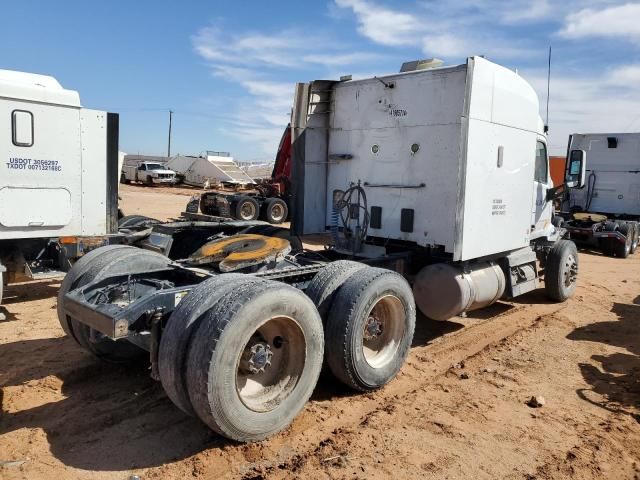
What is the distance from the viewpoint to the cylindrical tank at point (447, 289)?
6.41 meters

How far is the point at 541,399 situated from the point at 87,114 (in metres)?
6.94

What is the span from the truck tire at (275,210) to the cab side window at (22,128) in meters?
12.6

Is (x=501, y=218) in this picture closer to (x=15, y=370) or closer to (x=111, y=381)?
(x=111, y=381)

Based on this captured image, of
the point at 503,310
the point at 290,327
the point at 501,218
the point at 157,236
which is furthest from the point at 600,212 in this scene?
the point at 290,327

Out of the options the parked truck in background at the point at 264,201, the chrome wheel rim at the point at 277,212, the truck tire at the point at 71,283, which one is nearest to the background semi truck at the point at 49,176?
the truck tire at the point at 71,283

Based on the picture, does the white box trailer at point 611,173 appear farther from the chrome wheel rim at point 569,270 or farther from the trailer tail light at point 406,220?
the trailer tail light at point 406,220

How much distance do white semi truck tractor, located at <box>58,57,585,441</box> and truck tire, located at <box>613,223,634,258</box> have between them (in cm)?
715

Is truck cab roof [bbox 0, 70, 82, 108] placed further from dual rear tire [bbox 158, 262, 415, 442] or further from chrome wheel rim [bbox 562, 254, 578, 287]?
chrome wheel rim [bbox 562, 254, 578, 287]

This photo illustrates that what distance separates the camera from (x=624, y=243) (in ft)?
48.8

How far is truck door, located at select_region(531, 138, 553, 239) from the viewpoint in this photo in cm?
797

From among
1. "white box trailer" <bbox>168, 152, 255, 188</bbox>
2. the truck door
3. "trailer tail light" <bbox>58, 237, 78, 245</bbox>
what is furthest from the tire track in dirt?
"white box trailer" <bbox>168, 152, 255, 188</bbox>

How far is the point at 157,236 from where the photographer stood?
785 cm

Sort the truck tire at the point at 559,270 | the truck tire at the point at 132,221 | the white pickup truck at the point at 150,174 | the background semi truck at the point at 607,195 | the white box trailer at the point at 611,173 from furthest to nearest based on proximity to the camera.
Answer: the white pickup truck at the point at 150,174 → the white box trailer at the point at 611,173 → the background semi truck at the point at 607,195 → the truck tire at the point at 132,221 → the truck tire at the point at 559,270

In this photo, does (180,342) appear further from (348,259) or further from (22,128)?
(22,128)
